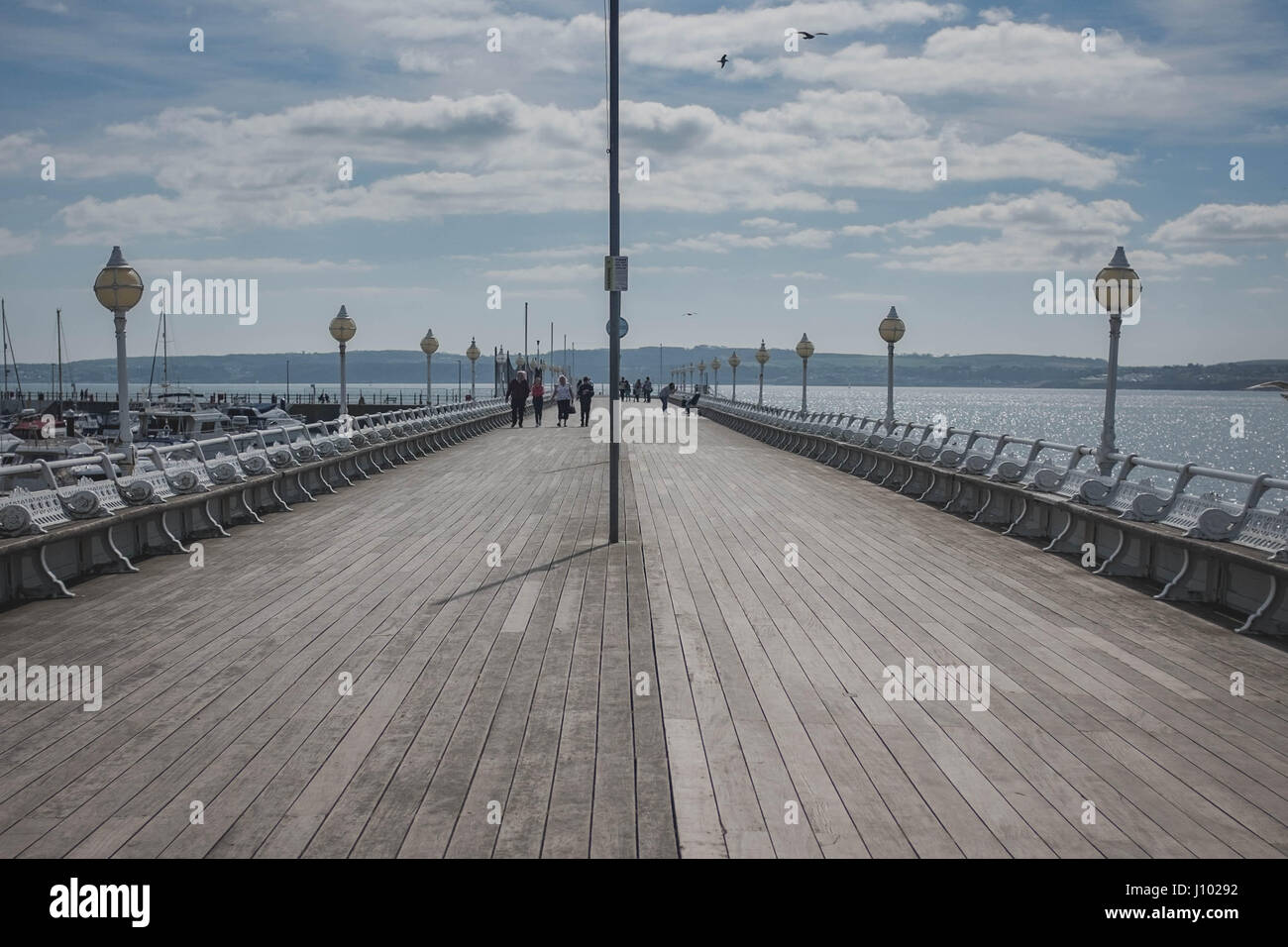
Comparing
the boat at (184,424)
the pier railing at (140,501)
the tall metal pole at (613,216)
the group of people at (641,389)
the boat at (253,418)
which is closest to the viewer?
the pier railing at (140,501)

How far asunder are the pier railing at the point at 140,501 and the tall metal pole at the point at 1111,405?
31.3 feet

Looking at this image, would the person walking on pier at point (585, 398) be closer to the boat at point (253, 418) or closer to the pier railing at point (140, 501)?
the pier railing at point (140, 501)

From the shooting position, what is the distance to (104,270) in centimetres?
1306

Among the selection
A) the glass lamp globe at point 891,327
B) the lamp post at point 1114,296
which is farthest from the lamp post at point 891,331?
the lamp post at point 1114,296

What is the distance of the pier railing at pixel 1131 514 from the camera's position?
805 centimetres

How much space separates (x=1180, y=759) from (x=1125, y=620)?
10.3 feet

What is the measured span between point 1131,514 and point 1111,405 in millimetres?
2929

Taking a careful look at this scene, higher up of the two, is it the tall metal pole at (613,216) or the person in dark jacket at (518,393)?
the tall metal pole at (613,216)

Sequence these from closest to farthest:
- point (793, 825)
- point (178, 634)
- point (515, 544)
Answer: point (793, 825)
point (178, 634)
point (515, 544)

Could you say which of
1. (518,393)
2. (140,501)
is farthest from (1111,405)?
(518,393)

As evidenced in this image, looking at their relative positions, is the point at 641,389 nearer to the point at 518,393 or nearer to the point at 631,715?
the point at 518,393

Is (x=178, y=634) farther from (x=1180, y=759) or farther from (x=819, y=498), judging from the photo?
(x=819, y=498)
